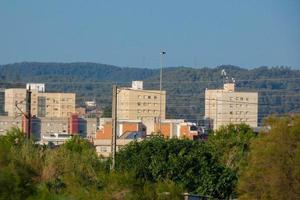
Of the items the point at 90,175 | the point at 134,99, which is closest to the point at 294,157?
the point at 90,175

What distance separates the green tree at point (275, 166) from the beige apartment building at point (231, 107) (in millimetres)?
81035

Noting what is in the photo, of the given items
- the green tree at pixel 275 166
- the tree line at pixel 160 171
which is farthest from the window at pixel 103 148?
the green tree at pixel 275 166

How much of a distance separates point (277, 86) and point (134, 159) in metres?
110

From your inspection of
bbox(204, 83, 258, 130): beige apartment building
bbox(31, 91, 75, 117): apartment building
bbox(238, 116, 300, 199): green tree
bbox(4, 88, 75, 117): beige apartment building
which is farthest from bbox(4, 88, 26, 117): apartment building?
bbox(238, 116, 300, 199): green tree

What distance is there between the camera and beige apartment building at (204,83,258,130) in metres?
123

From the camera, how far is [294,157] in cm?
3728

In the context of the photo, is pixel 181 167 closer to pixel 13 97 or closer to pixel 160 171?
pixel 160 171

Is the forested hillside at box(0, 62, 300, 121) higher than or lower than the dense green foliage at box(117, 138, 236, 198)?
higher

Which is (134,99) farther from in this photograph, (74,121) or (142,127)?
(142,127)

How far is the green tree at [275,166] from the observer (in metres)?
36.9

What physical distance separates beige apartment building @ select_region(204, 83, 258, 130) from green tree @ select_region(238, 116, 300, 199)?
81.0 m

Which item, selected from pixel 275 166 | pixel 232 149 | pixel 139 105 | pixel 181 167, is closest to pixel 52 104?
pixel 139 105

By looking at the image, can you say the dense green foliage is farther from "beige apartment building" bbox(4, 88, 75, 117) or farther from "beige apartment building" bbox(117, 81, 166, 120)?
"beige apartment building" bbox(4, 88, 75, 117)

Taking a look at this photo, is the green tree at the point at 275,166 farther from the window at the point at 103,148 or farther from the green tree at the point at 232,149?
the window at the point at 103,148
